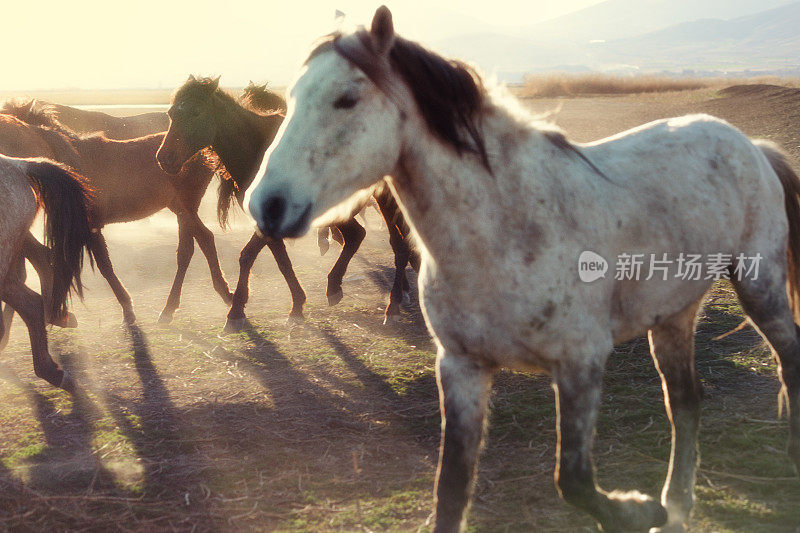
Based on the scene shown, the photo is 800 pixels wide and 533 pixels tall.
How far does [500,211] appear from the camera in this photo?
2.24 meters

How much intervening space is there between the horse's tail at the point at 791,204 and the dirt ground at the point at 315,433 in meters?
0.85

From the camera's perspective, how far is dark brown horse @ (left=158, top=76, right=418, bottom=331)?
6.39 m

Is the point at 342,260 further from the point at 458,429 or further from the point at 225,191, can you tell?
the point at 458,429

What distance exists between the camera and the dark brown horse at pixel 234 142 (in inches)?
251

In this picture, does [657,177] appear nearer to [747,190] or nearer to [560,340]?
[747,190]

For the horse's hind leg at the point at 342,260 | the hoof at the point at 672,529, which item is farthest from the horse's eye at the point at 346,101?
the horse's hind leg at the point at 342,260

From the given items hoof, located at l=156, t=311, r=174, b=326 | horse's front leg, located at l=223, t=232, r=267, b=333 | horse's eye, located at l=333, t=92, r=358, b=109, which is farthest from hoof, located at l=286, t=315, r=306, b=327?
horse's eye, located at l=333, t=92, r=358, b=109

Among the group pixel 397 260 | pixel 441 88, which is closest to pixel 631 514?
pixel 441 88

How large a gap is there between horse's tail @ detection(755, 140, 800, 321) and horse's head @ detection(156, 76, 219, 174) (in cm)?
466

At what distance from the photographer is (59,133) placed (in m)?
7.39

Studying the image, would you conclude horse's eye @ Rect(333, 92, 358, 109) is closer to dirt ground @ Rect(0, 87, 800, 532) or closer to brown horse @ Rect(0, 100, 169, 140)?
dirt ground @ Rect(0, 87, 800, 532)

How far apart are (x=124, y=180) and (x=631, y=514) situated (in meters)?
6.61

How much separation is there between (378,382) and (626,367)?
5.88ft

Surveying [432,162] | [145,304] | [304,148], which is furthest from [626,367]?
[145,304]
